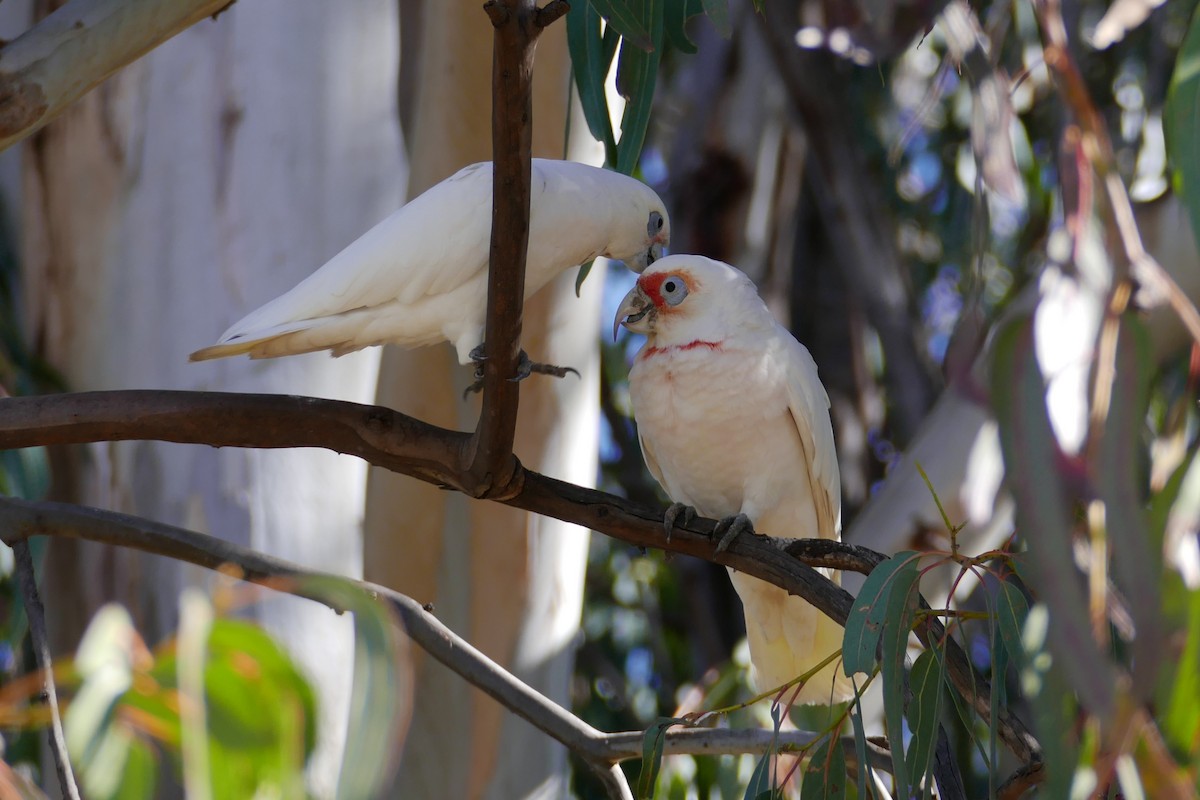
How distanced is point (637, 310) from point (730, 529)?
0.38 metres

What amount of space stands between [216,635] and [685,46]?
2.75 feet

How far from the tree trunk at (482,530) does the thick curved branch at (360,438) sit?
778mm

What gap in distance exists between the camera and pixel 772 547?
1306mm

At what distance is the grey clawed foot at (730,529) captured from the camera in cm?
137

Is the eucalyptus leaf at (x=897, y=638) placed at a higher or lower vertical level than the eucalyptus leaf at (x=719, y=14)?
lower

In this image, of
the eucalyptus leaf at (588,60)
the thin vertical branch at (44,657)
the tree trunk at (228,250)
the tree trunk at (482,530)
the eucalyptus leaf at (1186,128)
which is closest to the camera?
the eucalyptus leaf at (1186,128)

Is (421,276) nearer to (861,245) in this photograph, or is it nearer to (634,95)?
(634,95)

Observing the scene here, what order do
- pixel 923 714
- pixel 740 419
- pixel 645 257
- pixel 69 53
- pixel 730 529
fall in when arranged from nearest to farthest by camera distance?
pixel 923 714 < pixel 69 53 < pixel 730 529 < pixel 740 419 < pixel 645 257

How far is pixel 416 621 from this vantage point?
1.27 meters

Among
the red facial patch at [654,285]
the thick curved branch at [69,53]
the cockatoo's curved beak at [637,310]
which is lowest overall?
the cockatoo's curved beak at [637,310]

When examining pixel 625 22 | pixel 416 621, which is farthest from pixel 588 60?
pixel 416 621

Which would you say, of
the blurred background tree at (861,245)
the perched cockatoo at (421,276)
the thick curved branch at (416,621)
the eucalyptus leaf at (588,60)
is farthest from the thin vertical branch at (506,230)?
the blurred background tree at (861,245)

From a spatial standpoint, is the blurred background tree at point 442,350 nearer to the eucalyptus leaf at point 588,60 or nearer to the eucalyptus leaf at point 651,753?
the eucalyptus leaf at point 588,60

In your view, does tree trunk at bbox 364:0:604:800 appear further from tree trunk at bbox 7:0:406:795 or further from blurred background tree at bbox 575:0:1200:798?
blurred background tree at bbox 575:0:1200:798
